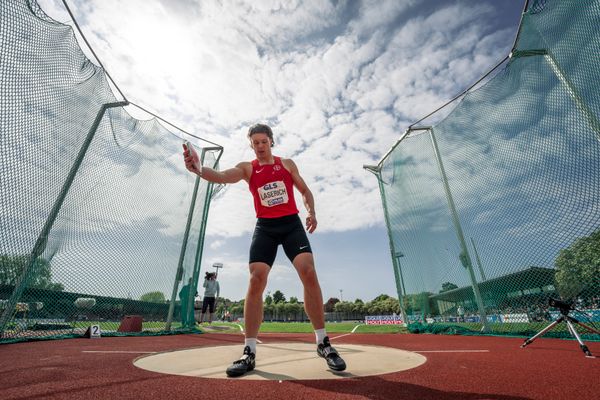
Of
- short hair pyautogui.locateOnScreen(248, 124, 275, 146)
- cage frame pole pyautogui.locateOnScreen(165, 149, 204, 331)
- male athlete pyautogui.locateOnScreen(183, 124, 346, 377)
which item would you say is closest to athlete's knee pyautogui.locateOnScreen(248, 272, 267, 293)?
→ male athlete pyautogui.locateOnScreen(183, 124, 346, 377)

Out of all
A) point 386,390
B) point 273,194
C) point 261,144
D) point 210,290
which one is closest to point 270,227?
point 273,194

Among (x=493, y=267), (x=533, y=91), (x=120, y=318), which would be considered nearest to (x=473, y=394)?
(x=493, y=267)

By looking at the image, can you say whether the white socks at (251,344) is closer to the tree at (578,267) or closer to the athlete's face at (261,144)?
the athlete's face at (261,144)

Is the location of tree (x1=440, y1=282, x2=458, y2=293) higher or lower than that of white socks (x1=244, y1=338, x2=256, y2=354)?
higher

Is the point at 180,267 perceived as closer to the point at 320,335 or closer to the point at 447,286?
the point at 320,335

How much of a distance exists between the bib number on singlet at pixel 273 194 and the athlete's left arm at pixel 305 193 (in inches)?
9.3

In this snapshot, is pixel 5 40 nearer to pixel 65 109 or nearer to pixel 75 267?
pixel 65 109

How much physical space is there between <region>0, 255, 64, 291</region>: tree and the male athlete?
334 centimetres

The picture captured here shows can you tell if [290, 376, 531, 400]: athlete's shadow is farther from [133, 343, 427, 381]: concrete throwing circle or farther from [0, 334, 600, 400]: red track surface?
[133, 343, 427, 381]: concrete throwing circle

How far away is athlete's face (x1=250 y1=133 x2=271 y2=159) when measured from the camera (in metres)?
2.94

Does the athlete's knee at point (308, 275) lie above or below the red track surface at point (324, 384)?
above

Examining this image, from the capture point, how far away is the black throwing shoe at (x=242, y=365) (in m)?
1.86

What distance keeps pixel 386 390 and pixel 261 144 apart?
2.33m

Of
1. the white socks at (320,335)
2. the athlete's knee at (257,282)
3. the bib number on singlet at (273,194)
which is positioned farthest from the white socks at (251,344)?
the bib number on singlet at (273,194)
